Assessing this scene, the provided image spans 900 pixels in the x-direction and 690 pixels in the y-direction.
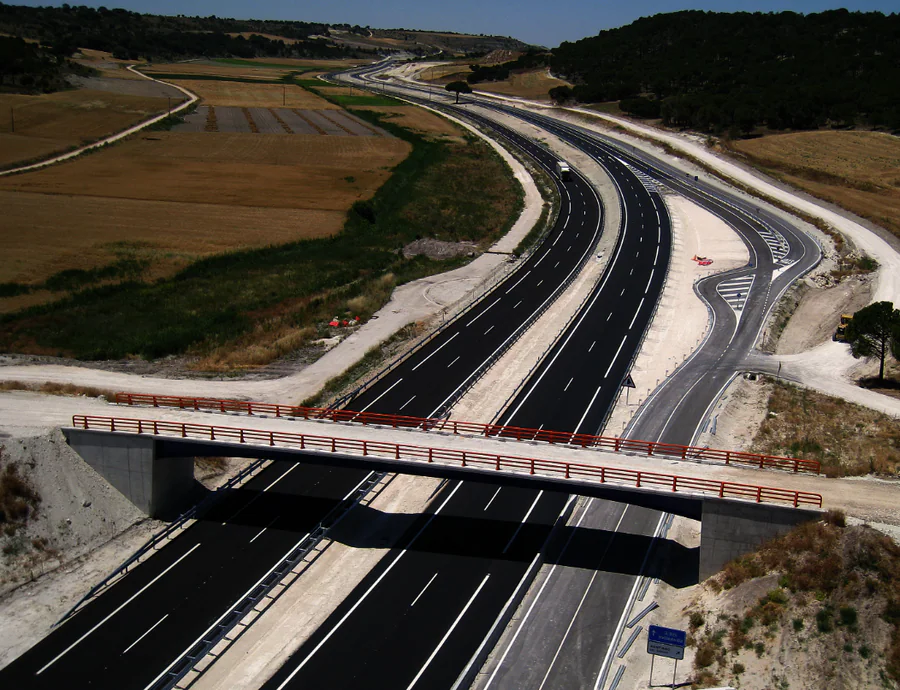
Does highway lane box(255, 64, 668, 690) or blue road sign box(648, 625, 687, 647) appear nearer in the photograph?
blue road sign box(648, 625, 687, 647)

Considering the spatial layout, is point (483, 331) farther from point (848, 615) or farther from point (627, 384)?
point (848, 615)

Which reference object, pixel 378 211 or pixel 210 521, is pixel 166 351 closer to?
pixel 210 521

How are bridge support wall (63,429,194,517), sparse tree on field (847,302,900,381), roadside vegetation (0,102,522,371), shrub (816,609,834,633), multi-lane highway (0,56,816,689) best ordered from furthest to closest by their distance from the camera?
1. roadside vegetation (0,102,522,371)
2. sparse tree on field (847,302,900,381)
3. bridge support wall (63,429,194,517)
4. multi-lane highway (0,56,816,689)
5. shrub (816,609,834,633)

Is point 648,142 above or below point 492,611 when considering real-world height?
above

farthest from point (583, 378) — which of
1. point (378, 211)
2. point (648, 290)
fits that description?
point (378, 211)

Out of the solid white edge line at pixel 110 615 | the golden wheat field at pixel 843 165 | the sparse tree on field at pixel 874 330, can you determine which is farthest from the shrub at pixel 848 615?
the golden wheat field at pixel 843 165

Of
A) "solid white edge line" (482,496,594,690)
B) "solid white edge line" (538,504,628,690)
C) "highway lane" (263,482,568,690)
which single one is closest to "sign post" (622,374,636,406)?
"highway lane" (263,482,568,690)

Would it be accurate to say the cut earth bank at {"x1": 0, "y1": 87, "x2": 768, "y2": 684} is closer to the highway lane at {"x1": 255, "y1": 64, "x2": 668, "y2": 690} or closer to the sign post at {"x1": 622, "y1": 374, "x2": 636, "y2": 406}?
the highway lane at {"x1": 255, "y1": 64, "x2": 668, "y2": 690}
